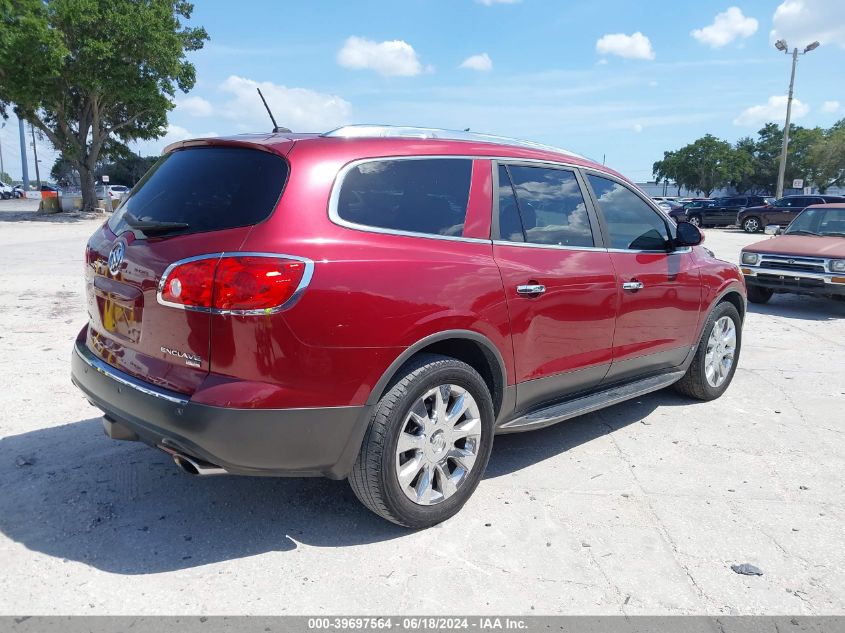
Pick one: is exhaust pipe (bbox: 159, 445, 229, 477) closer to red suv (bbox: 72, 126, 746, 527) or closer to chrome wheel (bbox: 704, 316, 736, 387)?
red suv (bbox: 72, 126, 746, 527)

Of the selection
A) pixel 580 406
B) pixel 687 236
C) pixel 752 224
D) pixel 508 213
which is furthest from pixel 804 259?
pixel 752 224

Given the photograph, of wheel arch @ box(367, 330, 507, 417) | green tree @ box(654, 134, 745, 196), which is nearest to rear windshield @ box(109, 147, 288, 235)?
wheel arch @ box(367, 330, 507, 417)

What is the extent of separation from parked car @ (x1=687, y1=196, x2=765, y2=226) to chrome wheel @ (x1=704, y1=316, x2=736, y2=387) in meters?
30.5

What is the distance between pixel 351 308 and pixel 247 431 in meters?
0.64

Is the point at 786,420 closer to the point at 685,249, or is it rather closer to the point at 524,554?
the point at 685,249

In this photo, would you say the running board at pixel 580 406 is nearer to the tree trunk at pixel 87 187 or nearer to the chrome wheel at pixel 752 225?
the chrome wheel at pixel 752 225

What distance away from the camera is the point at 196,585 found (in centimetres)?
275

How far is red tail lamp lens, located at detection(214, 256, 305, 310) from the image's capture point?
2.61 metres

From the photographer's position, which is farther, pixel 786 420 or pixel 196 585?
pixel 786 420

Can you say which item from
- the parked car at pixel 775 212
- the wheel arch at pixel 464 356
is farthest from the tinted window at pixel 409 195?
the parked car at pixel 775 212

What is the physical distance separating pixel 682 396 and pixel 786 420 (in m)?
0.78

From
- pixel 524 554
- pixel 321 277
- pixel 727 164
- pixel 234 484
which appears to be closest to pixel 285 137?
pixel 321 277

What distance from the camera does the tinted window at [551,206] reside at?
3678 millimetres

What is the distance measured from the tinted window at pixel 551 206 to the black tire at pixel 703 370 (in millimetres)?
1640
